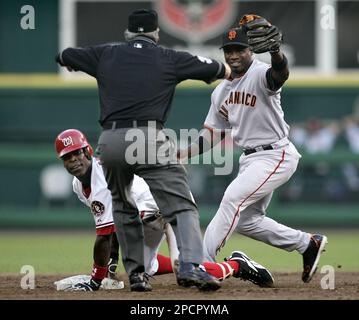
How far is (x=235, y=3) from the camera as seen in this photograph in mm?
16719

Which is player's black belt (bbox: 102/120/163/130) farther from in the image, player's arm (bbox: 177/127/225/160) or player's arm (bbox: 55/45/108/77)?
player's arm (bbox: 177/127/225/160)

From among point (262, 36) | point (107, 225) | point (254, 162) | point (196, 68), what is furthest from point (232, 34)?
point (107, 225)

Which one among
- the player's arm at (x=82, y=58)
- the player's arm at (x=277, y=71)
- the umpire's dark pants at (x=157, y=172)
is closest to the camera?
the umpire's dark pants at (x=157, y=172)

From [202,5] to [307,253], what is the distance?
10475mm

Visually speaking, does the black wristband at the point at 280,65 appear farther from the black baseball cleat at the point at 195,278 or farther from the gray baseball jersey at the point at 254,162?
the black baseball cleat at the point at 195,278

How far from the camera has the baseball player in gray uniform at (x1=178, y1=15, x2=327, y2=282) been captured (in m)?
6.41

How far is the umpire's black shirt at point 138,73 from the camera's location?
5988mm

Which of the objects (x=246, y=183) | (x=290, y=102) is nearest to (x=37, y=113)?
(x=290, y=102)

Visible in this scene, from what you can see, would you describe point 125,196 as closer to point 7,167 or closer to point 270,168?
point 270,168

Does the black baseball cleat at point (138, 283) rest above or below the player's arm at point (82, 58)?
below

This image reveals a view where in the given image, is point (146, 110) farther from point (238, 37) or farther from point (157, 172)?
point (238, 37)

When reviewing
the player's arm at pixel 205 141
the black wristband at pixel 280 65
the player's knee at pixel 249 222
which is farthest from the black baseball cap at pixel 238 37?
the player's knee at pixel 249 222

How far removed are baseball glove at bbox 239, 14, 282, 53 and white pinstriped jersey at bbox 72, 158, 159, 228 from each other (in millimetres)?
1347

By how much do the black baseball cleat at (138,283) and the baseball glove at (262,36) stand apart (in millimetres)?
1707
